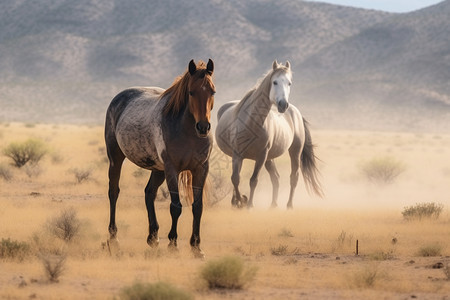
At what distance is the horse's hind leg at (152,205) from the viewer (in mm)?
9789

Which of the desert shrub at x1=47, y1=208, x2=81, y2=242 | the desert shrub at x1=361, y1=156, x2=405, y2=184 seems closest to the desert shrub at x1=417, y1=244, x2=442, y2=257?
the desert shrub at x1=47, y1=208, x2=81, y2=242

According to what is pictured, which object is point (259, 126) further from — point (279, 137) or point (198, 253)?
point (198, 253)

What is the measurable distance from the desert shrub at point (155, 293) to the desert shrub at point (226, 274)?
1.03 metres

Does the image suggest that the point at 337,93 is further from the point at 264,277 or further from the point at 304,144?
the point at 264,277

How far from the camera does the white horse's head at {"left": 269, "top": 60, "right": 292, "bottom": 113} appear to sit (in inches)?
501

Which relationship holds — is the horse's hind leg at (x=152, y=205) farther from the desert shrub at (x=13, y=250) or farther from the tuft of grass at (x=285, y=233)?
the tuft of grass at (x=285, y=233)

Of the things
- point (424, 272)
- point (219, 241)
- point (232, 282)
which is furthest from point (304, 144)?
point (232, 282)

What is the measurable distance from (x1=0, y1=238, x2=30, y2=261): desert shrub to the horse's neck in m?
5.70

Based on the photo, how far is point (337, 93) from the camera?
88.5m

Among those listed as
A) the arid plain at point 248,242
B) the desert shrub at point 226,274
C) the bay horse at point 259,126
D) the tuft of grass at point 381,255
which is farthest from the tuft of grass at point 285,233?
the desert shrub at point 226,274

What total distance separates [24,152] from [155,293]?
59.0 feet

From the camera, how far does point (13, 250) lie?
8.95 m

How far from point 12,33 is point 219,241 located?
370 ft

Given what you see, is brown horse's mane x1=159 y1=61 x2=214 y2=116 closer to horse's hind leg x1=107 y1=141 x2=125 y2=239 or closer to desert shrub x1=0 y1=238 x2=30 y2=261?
horse's hind leg x1=107 y1=141 x2=125 y2=239
